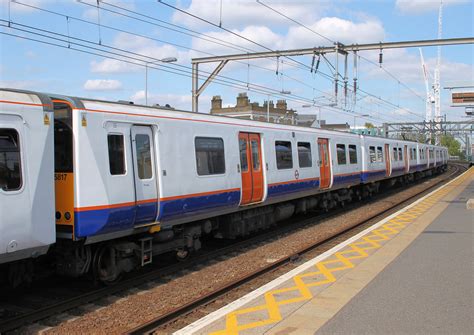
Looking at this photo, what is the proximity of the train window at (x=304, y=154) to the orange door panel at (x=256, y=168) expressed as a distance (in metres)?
2.42

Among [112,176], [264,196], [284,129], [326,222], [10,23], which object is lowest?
[326,222]

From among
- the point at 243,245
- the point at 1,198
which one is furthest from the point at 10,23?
the point at 243,245

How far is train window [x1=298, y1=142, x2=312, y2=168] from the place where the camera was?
13430 millimetres

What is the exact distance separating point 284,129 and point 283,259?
→ 445cm

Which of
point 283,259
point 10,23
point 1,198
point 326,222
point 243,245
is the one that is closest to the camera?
point 1,198

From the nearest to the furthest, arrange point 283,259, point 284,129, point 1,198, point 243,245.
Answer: point 1,198 → point 283,259 → point 243,245 → point 284,129

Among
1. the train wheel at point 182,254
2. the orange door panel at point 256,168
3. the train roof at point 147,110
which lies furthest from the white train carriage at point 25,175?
the orange door panel at point 256,168

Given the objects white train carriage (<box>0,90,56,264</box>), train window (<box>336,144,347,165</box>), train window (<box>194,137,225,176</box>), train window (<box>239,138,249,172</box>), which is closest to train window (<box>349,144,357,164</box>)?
train window (<box>336,144,347,165</box>)

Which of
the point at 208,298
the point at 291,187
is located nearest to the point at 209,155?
the point at 208,298

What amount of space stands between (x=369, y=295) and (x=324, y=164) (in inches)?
354

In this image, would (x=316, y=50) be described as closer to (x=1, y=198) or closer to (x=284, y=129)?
(x=284, y=129)

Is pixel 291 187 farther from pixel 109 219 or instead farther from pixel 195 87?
pixel 195 87

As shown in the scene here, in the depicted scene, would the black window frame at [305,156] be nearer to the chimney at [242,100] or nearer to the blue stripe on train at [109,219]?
the blue stripe on train at [109,219]

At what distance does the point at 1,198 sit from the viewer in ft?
17.8
